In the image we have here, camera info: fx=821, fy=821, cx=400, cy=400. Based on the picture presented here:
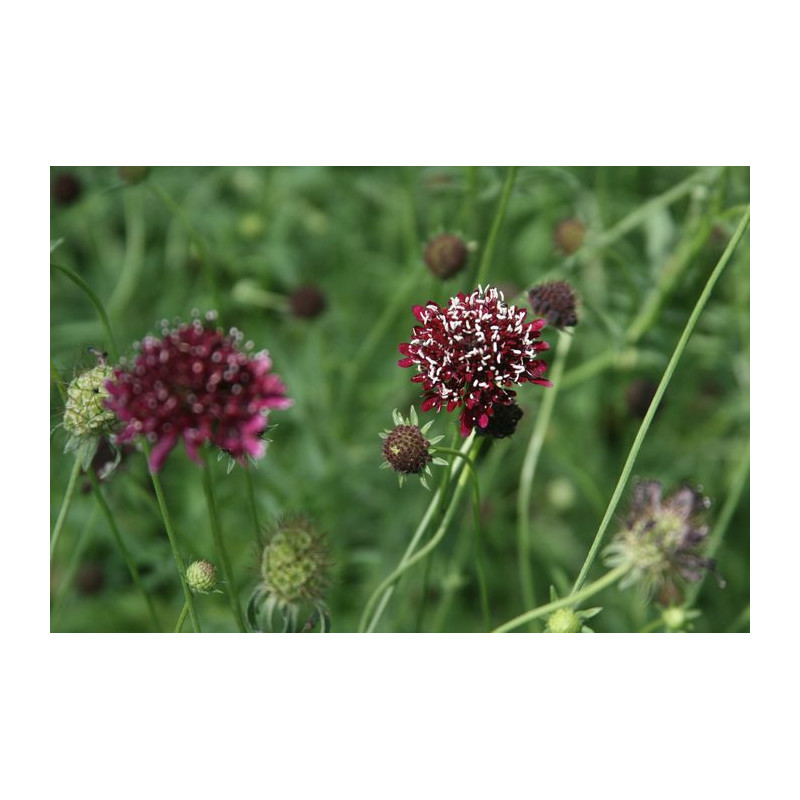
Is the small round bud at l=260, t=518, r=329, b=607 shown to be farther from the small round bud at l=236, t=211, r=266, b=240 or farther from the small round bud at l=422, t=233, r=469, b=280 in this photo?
the small round bud at l=236, t=211, r=266, b=240

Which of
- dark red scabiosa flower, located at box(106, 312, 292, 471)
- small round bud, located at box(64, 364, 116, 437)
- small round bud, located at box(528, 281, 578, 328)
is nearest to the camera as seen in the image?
dark red scabiosa flower, located at box(106, 312, 292, 471)

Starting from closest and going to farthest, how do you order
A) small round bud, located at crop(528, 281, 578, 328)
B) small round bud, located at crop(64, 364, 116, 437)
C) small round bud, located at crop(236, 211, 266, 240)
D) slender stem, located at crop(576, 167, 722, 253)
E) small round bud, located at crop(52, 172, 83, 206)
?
1. small round bud, located at crop(64, 364, 116, 437)
2. small round bud, located at crop(528, 281, 578, 328)
3. slender stem, located at crop(576, 167, 722, 253)
4. small round bud, located at crop(52, 172, 83, 206)
5. small round bud, located at crop(236, 211, 266, 240)

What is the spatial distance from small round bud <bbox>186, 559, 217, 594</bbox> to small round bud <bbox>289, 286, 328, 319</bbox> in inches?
55.2

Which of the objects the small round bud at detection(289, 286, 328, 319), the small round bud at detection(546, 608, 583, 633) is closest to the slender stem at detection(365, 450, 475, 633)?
the small round bud at detection(546, 608, 583, 633)

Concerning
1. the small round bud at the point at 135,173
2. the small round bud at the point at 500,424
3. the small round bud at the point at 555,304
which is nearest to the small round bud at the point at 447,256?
the small round bud at the point at 555,304

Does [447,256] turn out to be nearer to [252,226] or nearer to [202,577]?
[202,577]

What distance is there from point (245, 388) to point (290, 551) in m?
0.41

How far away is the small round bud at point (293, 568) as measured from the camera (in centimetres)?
163

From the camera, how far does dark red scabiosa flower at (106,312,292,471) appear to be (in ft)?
4.45

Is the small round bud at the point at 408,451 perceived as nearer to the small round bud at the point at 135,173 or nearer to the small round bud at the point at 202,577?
the small round bud at the point at 202,577

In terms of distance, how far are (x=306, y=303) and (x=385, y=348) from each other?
35 centimetres

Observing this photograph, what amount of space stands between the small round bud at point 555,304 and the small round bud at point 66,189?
1.71m

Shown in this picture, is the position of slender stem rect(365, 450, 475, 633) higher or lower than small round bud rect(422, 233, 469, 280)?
lower

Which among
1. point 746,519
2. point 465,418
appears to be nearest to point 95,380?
point 465,418
